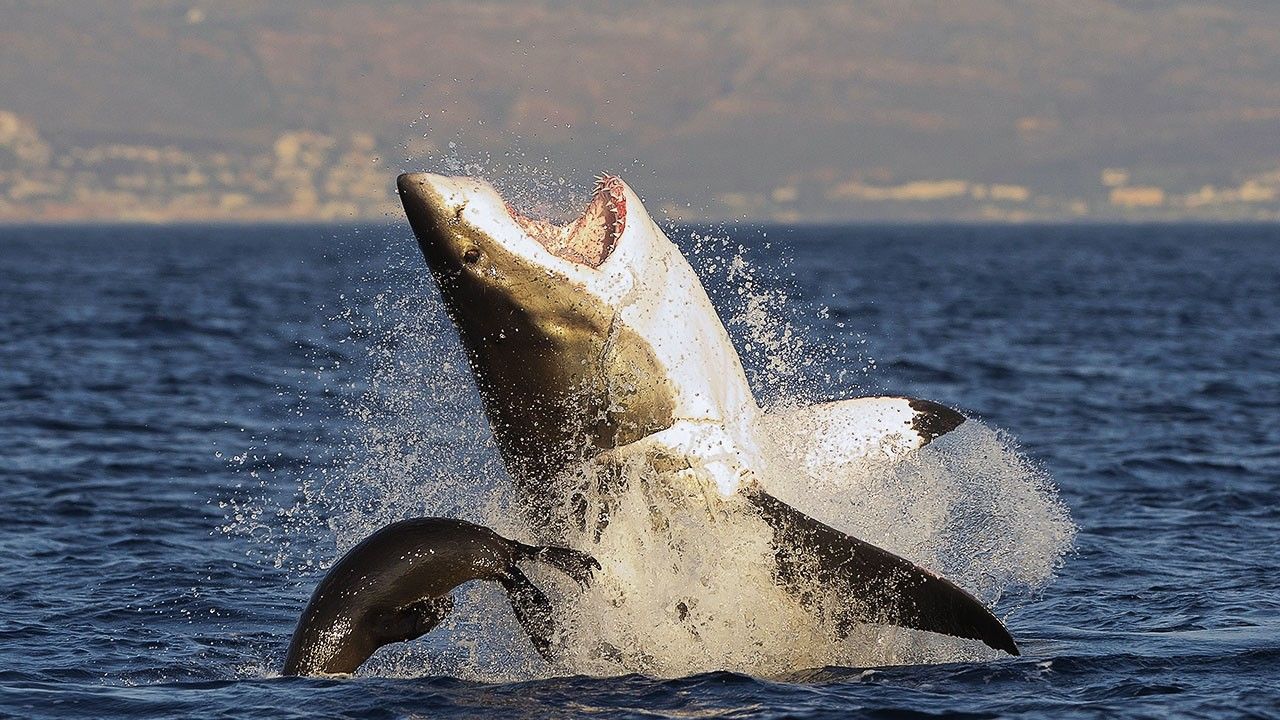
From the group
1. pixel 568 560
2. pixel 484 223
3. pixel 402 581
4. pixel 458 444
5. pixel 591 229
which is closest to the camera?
pixel 484 223

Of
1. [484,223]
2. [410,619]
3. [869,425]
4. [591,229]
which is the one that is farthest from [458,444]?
[869,425]

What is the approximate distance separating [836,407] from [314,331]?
3346 cm

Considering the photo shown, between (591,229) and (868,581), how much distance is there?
2692mm

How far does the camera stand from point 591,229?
984cm

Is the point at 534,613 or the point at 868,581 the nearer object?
the point at 868,581

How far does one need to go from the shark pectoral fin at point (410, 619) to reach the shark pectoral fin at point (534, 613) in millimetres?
412

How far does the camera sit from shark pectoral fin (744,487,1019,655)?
9.30 meters

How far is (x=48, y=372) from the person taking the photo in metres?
31.0

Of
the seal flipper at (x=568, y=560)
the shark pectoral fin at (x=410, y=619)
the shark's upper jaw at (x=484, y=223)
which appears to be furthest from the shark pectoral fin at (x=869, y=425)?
the shark pectoral fin at (x=410, y=619)

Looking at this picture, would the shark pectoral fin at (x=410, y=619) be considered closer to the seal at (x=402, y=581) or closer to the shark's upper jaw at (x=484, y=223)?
the seal at (x=402, y=581)

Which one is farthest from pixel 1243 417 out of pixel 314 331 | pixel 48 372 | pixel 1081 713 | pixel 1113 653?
pixel 314 331

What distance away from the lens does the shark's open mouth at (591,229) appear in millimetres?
9625

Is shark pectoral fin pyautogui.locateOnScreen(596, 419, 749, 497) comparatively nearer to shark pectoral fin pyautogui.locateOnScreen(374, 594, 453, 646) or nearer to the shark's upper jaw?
the shark's upper jaw

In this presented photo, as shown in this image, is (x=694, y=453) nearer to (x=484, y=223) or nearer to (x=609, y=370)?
(x=609, y=370)
